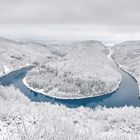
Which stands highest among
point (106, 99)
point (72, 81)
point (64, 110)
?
point (64, 110)

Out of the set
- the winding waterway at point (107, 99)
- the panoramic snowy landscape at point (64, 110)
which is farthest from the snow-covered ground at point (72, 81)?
the winding waterway at point (107, 99)

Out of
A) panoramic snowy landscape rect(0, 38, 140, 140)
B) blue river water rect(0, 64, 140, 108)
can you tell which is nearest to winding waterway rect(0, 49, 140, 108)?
blue river water rect(0, 64, 140, 108)

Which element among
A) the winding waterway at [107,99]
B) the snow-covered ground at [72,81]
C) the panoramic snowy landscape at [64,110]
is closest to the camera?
the panoramic snowy landscape at [64,110]

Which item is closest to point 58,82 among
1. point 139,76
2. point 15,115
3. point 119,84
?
point 119,84

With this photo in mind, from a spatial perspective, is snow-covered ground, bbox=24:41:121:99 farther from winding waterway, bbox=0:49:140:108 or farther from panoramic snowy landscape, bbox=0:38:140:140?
winding waterway, bbox=0:49:140:108

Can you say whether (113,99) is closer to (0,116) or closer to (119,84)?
(119,84)

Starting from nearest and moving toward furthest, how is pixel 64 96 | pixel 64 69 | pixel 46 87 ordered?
pixel 64 96 < pixel 46 87 < pixel 64 69

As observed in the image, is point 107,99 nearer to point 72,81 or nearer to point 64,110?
point 72,81

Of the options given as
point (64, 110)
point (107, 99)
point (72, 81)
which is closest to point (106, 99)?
point (107, 99)

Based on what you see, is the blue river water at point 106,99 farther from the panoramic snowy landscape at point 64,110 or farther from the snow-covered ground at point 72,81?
the snow-covered ground at point 72,81

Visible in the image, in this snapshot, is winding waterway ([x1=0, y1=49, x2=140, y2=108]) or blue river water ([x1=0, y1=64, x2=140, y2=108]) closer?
blue river water ([x1=0, y1=64, x2=140, y2=108])

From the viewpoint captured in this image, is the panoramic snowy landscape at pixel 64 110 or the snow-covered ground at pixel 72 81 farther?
the snow-covered ground at pixel 72 81
